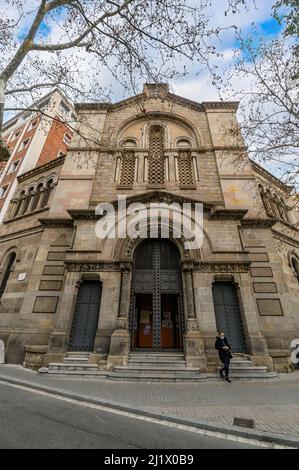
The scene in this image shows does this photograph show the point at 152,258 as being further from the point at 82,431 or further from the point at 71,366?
the point at 82,431

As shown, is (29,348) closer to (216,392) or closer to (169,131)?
(216,392)

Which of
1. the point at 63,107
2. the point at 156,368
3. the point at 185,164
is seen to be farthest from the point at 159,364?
the point at 63,107

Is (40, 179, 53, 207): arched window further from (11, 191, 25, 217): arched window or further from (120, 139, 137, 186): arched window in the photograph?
(120, 139, 137, 186): arched window

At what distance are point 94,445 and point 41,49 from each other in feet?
30.4

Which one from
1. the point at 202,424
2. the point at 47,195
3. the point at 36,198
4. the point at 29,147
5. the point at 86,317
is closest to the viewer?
the point at 202,424

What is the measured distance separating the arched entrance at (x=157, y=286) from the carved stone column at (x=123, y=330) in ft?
2.19

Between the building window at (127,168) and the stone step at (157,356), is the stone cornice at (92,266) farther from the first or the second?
the building window at (127,168)

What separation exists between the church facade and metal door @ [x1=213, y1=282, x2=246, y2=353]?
0.04 metres

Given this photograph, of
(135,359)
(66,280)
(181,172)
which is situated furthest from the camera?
(181,172)

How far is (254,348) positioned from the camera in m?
8.35

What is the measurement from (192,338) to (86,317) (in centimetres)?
450

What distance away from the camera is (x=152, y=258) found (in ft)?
35.5

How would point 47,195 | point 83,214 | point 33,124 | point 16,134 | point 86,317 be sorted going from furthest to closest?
point 16,134 → point 33,124 → point 47,195 → point 83,214 → point 86,317

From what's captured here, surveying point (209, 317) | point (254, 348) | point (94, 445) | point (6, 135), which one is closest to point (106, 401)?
point (94, 445)
